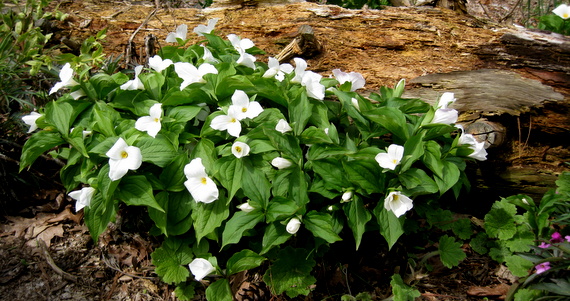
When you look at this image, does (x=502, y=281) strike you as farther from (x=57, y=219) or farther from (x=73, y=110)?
(x=57, y=219)

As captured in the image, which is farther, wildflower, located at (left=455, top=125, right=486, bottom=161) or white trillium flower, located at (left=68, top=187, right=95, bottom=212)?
wildflower, located at (left=455, top=125, right=486, bottom=161)

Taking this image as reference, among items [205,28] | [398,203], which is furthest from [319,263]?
[205,28]

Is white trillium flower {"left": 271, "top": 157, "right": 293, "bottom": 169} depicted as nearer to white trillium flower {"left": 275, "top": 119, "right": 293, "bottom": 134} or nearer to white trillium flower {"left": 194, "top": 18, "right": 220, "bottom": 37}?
white trillium flower {"left": 275, "top": 119, "right": 293, "bottom": 134}

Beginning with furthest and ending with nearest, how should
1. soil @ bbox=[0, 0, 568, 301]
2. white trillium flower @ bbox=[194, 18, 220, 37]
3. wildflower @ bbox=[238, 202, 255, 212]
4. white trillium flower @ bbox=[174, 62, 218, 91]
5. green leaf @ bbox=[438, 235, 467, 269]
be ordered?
white trillium flower @ bbox=[194, 18, 220, 37] < soil @ bbox=[0, 0, 568, 301] < green leaf @ bbox=[438, 235, 467, 269] < white trillium flower @ bbox=[174, 62, 218, 91] < wildflower @ bbox=[238, 202, 255, 212]

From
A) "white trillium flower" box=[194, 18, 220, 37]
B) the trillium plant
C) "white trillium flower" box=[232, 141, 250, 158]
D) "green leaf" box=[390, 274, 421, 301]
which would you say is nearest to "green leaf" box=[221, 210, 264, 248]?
the trillium plant

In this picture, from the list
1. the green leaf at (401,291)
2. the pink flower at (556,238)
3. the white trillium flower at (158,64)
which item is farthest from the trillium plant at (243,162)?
the pink flower at (556,238)

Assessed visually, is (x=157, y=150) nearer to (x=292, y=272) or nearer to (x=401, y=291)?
(x=292, y=272)
